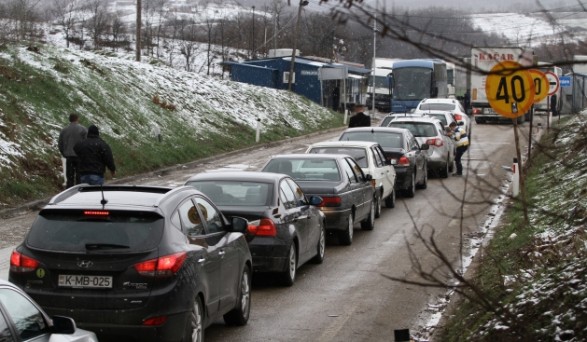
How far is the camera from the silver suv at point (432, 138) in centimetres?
2838

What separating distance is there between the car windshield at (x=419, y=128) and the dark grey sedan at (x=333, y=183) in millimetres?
11103

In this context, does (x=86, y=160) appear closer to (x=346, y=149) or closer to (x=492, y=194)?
(x=346, y=149)

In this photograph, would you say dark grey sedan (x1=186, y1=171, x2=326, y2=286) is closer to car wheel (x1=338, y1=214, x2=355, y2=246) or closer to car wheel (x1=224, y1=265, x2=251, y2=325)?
car wheel (x1=224, y1=265, x2=251, y2=325)

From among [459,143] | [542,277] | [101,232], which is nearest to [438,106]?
[459,143]

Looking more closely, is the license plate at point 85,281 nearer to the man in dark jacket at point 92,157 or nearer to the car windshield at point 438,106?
the man in dark jacket at point 92,157

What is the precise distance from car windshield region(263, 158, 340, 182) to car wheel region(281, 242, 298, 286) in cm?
355

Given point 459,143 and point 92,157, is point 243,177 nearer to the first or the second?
point 92,157

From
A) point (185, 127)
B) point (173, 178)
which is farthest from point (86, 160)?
point (185, 127)

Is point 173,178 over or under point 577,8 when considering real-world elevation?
under

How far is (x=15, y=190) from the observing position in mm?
23406

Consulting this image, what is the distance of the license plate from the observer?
852 cm

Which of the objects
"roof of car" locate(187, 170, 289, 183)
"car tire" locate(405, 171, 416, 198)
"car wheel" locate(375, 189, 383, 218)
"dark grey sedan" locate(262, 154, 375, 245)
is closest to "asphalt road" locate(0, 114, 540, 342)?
"car wheel" locate(375, 189, 383, 218)

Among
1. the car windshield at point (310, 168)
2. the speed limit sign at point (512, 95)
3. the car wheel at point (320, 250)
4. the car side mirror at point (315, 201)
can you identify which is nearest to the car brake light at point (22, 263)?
the car side mirror at point (315, 201)

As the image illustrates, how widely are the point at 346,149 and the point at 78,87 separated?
16.5m
